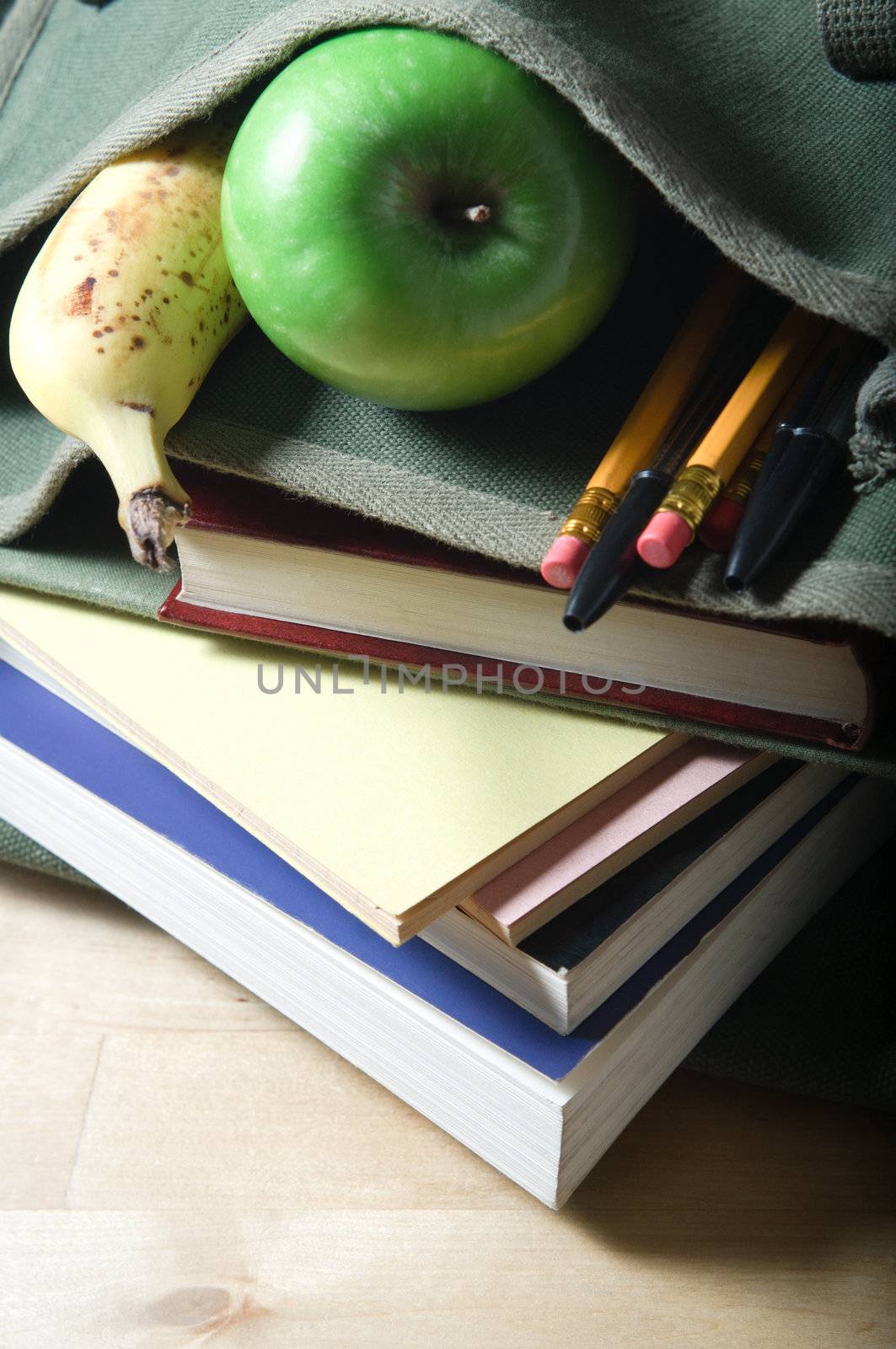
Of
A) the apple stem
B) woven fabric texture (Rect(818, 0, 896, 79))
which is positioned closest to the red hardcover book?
the apple stem

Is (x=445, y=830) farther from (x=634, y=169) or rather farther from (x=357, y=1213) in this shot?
(x=634, y=169)

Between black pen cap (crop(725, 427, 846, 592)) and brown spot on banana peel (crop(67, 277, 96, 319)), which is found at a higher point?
black pen cap (crop(725, 427, 846, 592))

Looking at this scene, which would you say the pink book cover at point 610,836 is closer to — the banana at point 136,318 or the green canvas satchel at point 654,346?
the green canvas satchel at point 654,346

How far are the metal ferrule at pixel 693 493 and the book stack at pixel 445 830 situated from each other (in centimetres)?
6

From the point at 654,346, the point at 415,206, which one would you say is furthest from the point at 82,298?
the point at 654,346

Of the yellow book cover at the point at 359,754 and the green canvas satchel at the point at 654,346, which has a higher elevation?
the green canvas satchel at the point at 654,346

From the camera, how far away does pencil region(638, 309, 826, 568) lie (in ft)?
1.39

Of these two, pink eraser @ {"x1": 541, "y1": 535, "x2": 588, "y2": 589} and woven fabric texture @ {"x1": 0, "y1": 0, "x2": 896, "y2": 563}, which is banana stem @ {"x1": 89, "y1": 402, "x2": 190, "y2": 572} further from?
pink eraser @ {"x1": 541, "y1": 535, "x2": 588, "y2": 589}

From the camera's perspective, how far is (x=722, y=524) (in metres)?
0.45

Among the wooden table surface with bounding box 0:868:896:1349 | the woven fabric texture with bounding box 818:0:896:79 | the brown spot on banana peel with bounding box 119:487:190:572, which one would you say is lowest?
the wooden table surface with bounding box 0:868:896:1349

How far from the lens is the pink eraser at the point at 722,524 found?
45 centimetres

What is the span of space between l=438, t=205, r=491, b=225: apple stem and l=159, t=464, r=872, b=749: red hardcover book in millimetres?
139

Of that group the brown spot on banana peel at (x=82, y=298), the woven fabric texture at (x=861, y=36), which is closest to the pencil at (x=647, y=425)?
the woven fabric texture at (x=861, y=36)

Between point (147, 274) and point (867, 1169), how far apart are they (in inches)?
20.3
